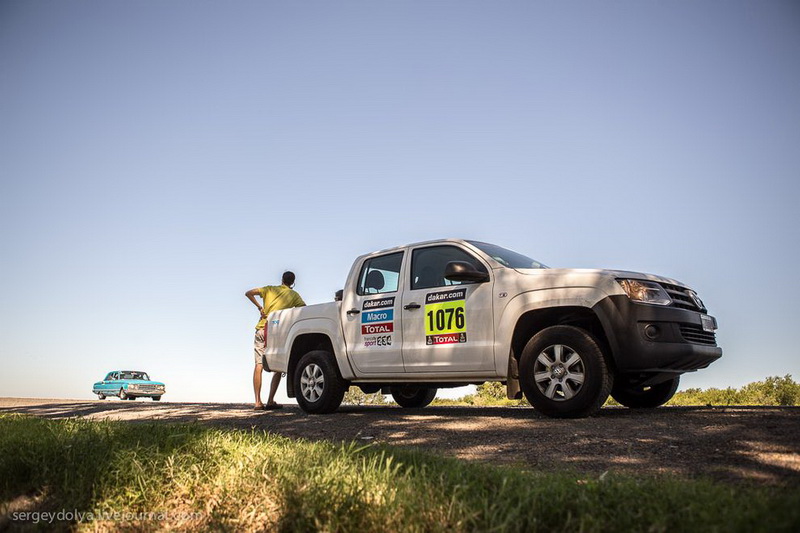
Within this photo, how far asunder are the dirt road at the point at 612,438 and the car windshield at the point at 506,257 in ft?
5.71

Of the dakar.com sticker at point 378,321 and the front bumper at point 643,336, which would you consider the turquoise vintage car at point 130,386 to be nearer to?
the dakar.com sticker at point 378,321

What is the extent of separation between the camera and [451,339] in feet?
23.2

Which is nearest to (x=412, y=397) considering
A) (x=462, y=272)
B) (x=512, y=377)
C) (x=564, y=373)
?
(x=512, y=377)

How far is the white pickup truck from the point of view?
243 inches

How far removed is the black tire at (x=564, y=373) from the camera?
602 centimetres

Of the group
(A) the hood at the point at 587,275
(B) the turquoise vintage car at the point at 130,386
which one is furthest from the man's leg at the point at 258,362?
(B) the turquoise vintage car at the point at 130,386

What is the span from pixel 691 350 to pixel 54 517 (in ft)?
18.9

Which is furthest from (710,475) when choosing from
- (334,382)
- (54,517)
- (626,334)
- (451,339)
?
(334,382)

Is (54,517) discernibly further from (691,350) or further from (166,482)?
(691,350)

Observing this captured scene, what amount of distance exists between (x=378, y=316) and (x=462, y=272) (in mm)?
1626

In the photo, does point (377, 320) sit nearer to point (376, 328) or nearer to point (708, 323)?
point (376, 328)

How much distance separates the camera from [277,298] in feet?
32.4

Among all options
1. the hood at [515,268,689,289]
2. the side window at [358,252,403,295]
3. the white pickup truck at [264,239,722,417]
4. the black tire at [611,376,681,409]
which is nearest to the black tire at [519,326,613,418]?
the white pickup truck at [264,239,722,417]

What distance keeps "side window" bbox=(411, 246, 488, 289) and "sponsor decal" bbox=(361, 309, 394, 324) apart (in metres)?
0.45
